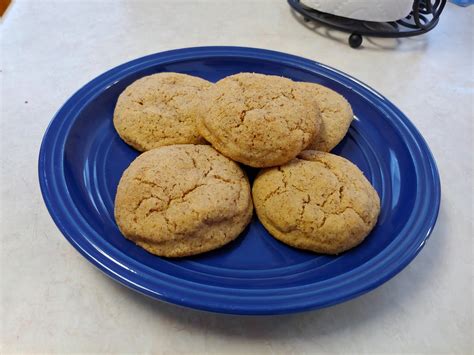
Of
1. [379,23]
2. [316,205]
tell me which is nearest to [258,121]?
[316,205]

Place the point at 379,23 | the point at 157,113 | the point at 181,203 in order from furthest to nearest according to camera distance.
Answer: the point at 379,23
the point at 157,113
the point at 181,203

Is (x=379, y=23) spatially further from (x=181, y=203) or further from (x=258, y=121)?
(x=181, y=203)

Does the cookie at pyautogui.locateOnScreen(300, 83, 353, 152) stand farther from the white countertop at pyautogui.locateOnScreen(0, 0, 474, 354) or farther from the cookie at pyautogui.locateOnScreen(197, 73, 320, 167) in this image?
the white countertop at pyautogui.locateOnScreen(0, 0, 474, 354)

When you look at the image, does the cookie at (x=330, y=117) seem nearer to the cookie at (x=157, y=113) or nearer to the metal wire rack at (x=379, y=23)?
the cookie at (x=157, y=113)

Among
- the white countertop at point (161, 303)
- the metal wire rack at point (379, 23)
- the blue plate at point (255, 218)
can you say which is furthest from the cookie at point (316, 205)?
the metal wire rack at point (379, 23)

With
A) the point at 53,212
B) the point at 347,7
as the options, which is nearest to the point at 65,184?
the point at 53,212
